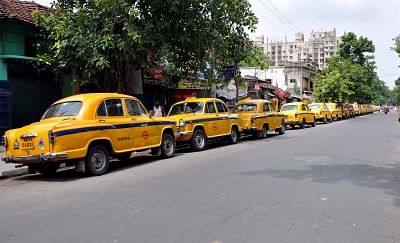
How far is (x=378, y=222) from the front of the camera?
20.3 feet

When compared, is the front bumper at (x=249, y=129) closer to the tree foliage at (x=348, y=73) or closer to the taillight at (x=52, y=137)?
the taillight at (x=52, y=137)

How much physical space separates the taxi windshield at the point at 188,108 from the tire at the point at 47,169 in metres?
5.88

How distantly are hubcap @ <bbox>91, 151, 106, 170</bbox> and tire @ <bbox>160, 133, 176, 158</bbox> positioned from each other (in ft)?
9.03

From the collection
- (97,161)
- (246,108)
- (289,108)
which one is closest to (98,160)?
(97,161)

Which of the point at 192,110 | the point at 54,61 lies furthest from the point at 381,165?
the point at 54,61

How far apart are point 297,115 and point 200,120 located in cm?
1341

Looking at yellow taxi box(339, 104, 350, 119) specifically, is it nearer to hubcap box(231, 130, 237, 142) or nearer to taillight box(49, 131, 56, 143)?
hubcap box(231, 130, 237, 142)

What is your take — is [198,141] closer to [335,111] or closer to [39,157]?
[39,157]

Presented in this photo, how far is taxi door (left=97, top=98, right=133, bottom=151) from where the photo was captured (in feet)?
34.4

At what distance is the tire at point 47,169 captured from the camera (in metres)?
10.5

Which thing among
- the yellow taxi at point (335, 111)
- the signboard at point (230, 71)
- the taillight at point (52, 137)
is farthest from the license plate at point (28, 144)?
the yellow taxi at point (335, 111)

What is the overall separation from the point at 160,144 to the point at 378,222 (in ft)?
24.8

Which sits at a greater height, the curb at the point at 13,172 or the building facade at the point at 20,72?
the building facade at the point at 20,72

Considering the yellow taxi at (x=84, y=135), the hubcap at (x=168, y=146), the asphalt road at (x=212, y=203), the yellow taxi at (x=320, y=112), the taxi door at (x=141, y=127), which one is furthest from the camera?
the yellow taxi at (x=320, y=112)
